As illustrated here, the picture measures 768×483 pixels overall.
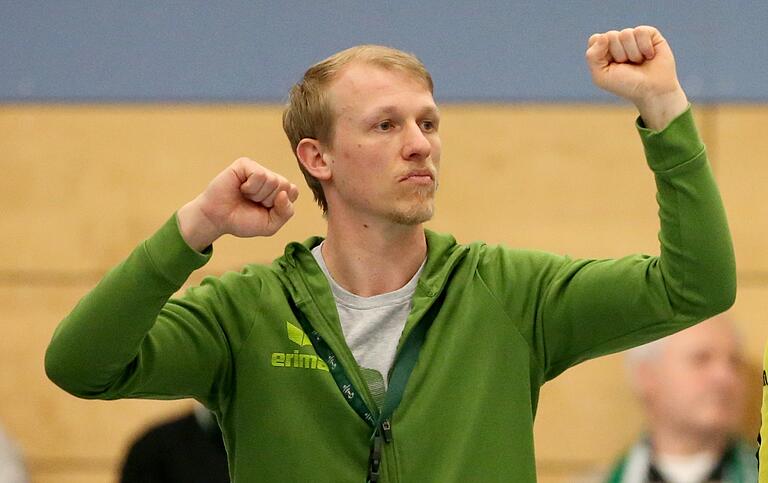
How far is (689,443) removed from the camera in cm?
474

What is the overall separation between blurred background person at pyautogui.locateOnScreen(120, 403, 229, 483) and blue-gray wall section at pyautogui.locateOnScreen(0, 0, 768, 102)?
134 cm

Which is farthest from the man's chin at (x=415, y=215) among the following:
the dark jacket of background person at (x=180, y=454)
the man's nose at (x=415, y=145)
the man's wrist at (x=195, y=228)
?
the dark jacket of background person at (x=180, y=454)

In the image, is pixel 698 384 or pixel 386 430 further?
pixel 698 384

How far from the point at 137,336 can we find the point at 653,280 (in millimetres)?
952

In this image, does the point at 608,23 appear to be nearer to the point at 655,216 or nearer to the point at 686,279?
the point at 655,216

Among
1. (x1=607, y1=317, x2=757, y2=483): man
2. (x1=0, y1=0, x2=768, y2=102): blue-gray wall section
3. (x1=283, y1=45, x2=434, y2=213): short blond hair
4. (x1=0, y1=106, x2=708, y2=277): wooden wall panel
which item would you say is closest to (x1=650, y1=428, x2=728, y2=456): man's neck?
(x1=607, y1=317, x2=757, y2=483): man

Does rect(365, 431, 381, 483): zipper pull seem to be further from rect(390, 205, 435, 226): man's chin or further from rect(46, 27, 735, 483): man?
rect(390, 205, 435, 226): man's chin

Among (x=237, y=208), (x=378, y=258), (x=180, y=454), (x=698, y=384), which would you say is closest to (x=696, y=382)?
(x=698, y=384)

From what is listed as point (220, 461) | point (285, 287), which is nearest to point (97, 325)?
point (285, 287)

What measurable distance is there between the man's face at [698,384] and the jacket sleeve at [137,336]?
101 inches

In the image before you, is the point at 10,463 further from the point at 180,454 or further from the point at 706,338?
the point at 706,338

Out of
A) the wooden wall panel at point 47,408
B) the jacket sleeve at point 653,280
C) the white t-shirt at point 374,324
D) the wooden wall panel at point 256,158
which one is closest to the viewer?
the jacket sleeve at point 653,280

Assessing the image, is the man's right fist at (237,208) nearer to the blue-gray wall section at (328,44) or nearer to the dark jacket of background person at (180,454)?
the dark jacket of background person at (180,454)

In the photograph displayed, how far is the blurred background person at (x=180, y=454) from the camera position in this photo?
474 cm
